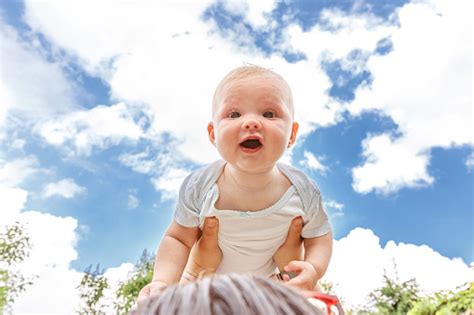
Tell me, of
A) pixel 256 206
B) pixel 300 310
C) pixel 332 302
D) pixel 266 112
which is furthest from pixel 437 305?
pixel 300 310

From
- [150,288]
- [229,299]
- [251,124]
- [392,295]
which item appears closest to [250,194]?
[251,124]

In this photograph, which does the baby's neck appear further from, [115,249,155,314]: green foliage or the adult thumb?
[115,249,155,314]: green foliage

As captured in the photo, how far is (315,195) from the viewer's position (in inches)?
72.8

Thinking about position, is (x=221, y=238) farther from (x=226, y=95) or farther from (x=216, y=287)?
(x=216, y=287)

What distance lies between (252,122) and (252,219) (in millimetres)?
350

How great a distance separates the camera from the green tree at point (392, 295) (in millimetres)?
3514

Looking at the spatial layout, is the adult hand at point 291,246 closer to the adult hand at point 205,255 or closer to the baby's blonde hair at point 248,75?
the adult hand at point 205,255

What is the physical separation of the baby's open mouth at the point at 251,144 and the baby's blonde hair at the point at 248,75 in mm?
196

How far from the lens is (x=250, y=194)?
5.73 feet

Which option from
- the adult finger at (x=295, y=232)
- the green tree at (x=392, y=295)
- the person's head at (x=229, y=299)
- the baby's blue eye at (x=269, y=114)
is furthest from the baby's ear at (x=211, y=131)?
the green tree at (x=392, y=295)

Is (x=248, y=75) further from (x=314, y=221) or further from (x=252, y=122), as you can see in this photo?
(x=314, y=221)

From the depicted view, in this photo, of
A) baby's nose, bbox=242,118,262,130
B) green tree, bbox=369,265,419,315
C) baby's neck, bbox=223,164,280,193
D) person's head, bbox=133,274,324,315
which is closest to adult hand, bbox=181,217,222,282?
baby's neck, bbox=223,164,280,193

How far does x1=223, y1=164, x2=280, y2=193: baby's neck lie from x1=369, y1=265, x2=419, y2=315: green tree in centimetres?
213

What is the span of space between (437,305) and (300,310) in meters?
2.52
